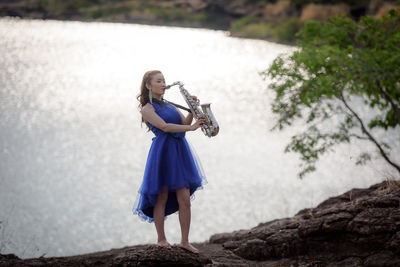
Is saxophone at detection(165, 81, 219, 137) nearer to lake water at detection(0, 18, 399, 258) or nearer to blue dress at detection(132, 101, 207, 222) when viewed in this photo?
blue dress at detection(132, 101, 207, 222)

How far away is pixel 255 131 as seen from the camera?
32719mm

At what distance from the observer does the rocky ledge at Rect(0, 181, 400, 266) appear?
19.4 ft

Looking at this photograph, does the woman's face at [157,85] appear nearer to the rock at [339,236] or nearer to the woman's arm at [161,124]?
the woman's arm at [161,124]

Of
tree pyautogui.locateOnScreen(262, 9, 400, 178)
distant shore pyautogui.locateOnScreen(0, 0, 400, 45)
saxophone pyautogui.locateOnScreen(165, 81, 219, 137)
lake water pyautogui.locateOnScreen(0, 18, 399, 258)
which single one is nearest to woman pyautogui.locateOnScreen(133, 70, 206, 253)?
saxophone pyautogui.locateOnScreen(165, 81, 219, 137)

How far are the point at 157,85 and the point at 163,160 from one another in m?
0.85

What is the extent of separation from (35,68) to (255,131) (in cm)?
2452

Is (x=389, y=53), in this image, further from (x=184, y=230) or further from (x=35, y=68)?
(x=35, y=68)

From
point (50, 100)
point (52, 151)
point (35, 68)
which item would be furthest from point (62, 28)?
point (52, 151)

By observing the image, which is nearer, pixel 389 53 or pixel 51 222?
pixel 389 53

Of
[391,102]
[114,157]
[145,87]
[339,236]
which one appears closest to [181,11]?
[114,157]

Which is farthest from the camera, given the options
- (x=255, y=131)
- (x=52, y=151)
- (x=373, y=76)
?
(x=255, y=131)

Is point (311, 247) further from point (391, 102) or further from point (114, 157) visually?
point (114, 157)

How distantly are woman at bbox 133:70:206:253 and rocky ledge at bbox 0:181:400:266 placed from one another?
272mm

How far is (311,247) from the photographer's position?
6527 millimetres
